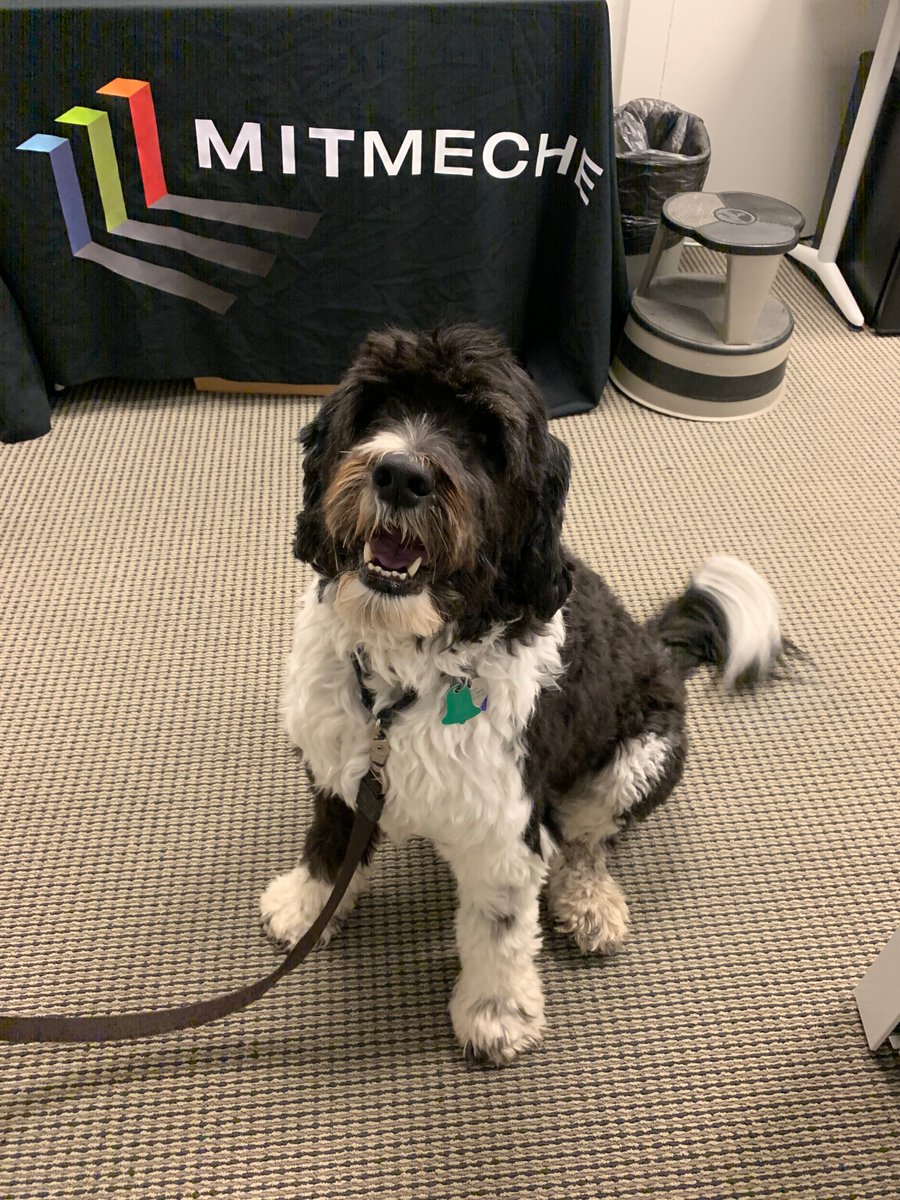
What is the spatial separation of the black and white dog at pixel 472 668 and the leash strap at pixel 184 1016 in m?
0.02

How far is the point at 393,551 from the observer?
0.94m

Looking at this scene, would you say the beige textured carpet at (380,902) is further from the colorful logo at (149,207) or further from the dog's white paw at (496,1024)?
the colorful logo at (149,207)

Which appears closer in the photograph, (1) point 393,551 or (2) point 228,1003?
(1) point 393,551

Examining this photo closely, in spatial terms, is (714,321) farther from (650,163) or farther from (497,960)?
(497,960)

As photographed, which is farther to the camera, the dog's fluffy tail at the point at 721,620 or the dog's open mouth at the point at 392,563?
the dog's fluffy tail at the point at 721,620

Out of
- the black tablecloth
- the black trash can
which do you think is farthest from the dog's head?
the black trash can

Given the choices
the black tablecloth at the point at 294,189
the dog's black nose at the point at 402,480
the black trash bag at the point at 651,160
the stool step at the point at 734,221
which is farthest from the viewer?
the black trash bag at the point at 651,160

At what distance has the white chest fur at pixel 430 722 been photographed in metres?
1.03

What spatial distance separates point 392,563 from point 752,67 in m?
2.87

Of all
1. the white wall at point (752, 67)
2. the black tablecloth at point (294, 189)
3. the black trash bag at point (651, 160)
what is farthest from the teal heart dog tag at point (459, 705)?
the white wall at point (752, 67)

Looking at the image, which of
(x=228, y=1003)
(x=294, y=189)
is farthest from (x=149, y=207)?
(x=228, y=1003)

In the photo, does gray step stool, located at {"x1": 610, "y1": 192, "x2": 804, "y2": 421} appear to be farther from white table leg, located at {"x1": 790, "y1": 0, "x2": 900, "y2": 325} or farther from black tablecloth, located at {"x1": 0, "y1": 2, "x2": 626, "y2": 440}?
white table leg, located at {"x1": 790, "y1": 0, "x2": 900, "y2": 325}

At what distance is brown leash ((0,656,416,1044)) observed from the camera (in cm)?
105

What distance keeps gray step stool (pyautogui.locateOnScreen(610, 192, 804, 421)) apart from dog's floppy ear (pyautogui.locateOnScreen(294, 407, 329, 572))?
1.62 m
